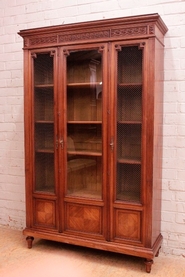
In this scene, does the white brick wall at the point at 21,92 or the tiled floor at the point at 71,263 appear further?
the white brick wall at the point at 21,92

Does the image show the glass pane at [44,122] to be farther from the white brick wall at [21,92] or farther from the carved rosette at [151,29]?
the carved rosette at [151,29]

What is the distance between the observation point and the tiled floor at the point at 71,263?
96.4 inches

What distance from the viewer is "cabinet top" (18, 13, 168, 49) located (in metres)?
2.32

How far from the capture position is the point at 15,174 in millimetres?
3410

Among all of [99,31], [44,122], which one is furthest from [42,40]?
[44,122]

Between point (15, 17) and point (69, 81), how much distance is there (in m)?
1.22

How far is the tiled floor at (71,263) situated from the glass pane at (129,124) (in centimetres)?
59

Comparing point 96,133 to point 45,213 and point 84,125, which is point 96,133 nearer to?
point 84,125

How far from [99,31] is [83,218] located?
63.3 inches

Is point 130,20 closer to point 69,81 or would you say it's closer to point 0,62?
point 69,81

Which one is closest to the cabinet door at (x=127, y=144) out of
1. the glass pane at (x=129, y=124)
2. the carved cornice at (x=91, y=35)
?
the glass pane at (x=129, y=124)

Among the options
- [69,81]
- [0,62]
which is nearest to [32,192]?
[69,81]

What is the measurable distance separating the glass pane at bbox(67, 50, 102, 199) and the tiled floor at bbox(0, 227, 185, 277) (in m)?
0.58

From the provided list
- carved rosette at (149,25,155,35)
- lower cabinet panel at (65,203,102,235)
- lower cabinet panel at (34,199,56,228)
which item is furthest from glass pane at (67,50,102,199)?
carved rosette at (149,25,155,35)
